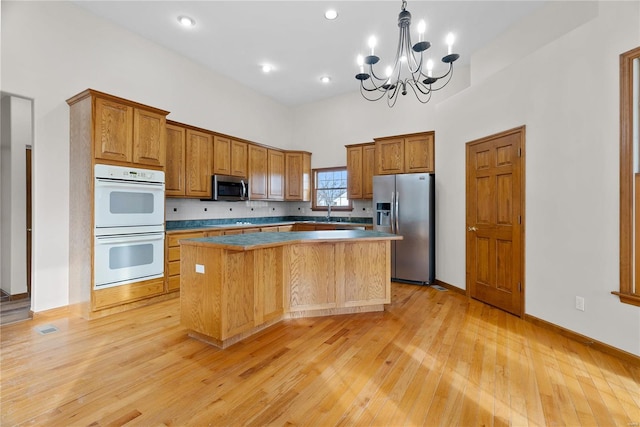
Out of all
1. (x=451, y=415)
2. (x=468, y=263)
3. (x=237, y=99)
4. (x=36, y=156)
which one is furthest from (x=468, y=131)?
(x=36, y=156)

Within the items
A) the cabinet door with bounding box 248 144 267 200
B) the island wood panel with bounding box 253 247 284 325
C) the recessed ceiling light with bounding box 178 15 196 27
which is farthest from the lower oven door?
the recessed ceiling light with bounding box 178 15 196 27

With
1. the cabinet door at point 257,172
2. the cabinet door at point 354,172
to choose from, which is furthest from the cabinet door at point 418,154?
the cabinet door at point 257,172

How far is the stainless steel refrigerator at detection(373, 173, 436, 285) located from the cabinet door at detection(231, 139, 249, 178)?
261 centimetres

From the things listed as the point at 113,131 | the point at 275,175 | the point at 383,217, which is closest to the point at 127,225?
the point at 113,131

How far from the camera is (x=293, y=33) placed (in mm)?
4039

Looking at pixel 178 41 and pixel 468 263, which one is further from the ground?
pixel 178 41

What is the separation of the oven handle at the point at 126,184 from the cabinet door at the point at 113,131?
25 cm

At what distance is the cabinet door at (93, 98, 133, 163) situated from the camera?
312 centimetres

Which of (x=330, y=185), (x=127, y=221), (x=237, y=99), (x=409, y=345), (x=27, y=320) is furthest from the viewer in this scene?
(x=330, y=185)

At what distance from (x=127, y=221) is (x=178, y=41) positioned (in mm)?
2796

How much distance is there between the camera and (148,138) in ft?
Result: 11.7

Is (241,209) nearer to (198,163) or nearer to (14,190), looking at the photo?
(198,163)

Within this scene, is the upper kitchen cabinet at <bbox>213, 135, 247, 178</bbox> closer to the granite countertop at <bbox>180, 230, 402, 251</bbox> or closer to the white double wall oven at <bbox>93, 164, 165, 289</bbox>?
the white double wall oven at <bbox>93, 164, 165, 289</bbox>

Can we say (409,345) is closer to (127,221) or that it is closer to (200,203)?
(127,221)
